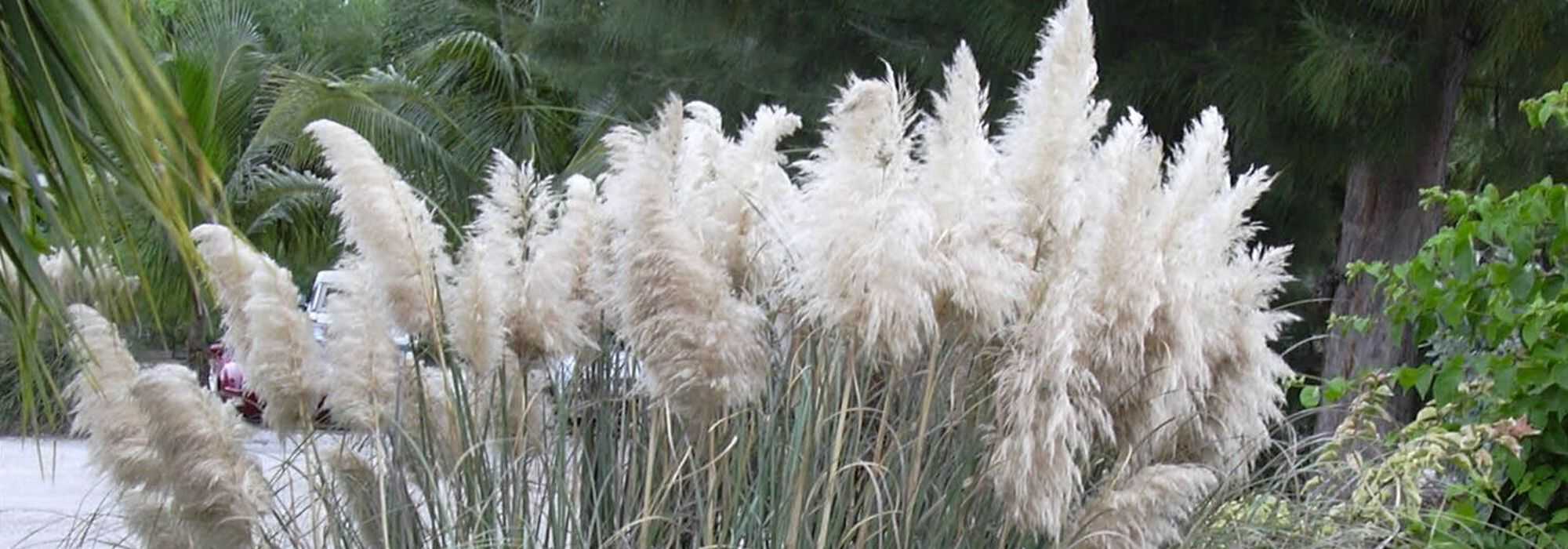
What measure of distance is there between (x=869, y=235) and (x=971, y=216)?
0.19m

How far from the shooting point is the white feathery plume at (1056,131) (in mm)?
3055

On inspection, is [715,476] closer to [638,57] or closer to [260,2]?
[638,57]

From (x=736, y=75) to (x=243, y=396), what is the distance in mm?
5382

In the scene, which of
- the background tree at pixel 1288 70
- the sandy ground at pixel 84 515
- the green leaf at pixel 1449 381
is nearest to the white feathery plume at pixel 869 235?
the sandy ground at pixel 84 515

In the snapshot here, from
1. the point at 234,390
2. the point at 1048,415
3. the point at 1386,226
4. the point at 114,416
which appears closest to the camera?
the point at 1048,415

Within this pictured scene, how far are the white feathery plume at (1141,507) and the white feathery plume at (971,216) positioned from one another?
12.3 inches

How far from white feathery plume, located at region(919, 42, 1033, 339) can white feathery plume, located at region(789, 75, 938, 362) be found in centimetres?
3

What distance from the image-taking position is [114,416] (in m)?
3.04

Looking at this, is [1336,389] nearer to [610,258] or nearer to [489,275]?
[610,258]

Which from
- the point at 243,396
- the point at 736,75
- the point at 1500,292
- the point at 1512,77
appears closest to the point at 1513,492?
the point at 1500,292

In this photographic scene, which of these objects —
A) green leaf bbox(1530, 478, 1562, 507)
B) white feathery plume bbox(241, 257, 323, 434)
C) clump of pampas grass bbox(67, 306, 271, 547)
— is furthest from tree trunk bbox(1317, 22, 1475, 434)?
clump of pampas grass bbox(67, 306, 271, 547)

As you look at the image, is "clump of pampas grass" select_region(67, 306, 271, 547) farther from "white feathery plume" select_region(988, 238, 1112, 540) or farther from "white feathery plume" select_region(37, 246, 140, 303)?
"white feathery plume" select_region(988, 238, 1112, 540)

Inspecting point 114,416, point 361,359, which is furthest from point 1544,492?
point 114,416

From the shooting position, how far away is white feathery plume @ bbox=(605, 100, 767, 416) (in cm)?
297
